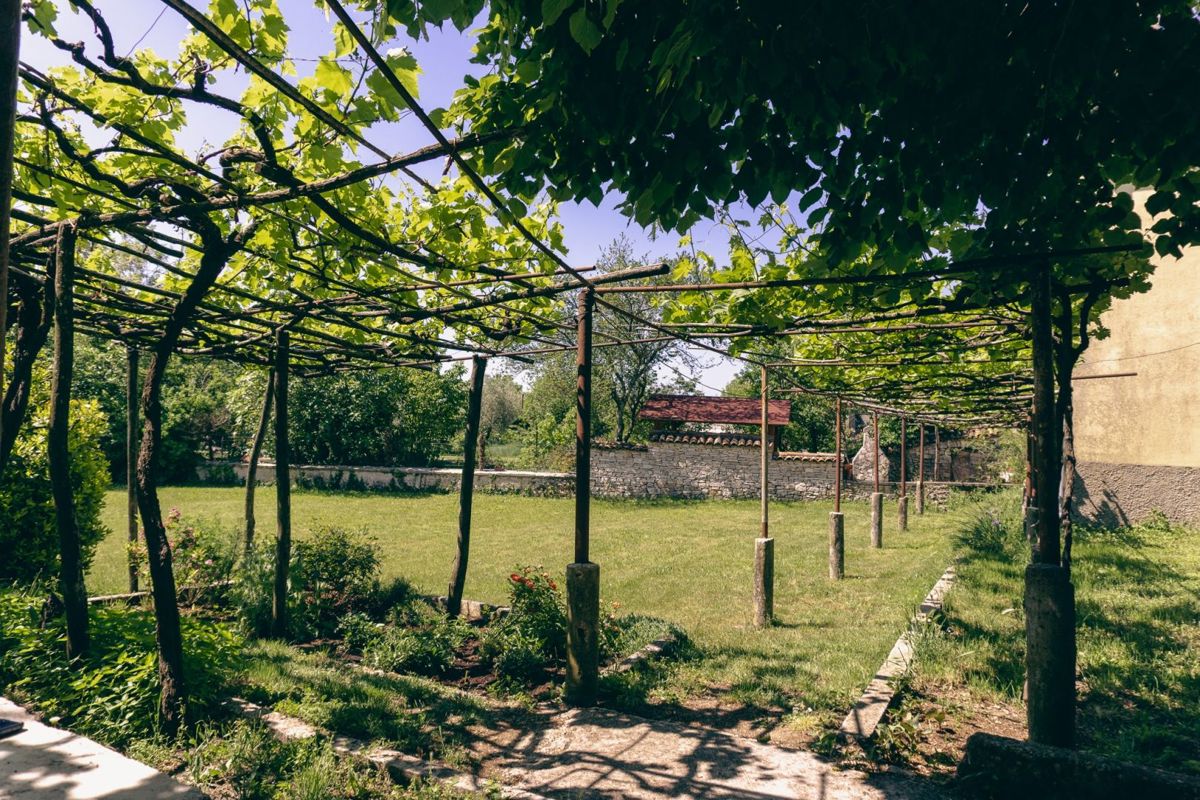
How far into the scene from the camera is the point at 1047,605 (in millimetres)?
3918

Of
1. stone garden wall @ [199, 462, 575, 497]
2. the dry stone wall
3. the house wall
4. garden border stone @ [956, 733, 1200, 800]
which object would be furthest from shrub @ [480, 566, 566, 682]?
the dry stone wall

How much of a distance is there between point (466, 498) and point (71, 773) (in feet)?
15.8

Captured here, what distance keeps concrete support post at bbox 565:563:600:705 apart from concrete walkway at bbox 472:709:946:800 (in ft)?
0.90

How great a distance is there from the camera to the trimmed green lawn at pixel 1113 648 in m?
4.67

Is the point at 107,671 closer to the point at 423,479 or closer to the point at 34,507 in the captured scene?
the point at 34,507

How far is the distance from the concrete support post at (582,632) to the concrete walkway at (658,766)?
273mm

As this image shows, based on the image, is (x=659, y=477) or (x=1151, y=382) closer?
(x=1151, y=382)

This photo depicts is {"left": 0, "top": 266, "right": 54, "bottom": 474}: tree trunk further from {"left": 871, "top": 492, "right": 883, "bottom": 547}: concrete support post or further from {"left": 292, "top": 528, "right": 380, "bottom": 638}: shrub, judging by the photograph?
{"left": 871, "top": 492, "right": 883, "bottom": 547}: concrete support post

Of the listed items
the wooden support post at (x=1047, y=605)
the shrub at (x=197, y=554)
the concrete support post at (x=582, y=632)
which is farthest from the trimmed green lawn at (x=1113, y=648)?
the shrub at (x=197, y=554)

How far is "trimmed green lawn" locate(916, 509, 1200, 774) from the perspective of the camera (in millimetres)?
4668

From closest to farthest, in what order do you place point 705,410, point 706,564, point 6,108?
point 6,108, point 706,564, point 705,410

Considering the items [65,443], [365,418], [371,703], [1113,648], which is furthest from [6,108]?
[365,418]

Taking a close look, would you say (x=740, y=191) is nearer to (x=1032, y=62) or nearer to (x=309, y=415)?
(x=1032, y=62)

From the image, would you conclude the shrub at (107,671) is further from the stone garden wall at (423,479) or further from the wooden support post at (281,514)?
the stone garden wall at (423,479)
